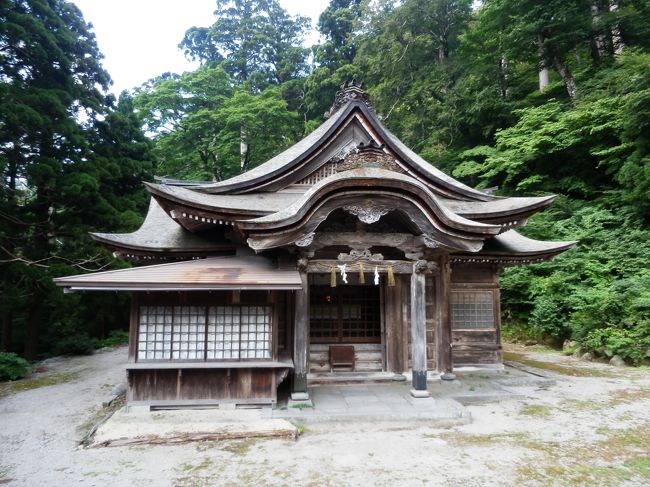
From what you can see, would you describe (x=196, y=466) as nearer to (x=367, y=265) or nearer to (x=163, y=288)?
(x=163, y=288)

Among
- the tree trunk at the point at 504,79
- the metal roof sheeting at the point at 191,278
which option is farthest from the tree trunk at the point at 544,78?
the metal roof sheeting at the point at 191,278

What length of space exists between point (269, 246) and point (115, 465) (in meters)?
3.87

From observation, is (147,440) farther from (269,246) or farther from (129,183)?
(129,183)

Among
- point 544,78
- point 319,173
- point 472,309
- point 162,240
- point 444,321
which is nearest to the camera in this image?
point 444,321

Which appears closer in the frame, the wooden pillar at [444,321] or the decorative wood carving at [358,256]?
the decorative wood carving at [358,256]

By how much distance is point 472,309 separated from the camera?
10.2 meters

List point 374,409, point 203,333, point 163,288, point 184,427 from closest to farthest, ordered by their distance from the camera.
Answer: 1. point 184,427
2. point 163,288
3. point 374,409
4. point 203,333

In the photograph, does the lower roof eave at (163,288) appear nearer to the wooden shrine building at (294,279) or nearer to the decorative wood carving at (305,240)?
the wooden shrine building at (294,279)

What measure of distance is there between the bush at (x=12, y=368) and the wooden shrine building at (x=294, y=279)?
18.2ft

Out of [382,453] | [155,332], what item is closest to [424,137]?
[155,332]

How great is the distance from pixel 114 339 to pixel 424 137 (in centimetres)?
2050

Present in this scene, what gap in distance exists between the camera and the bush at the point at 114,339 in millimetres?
17280

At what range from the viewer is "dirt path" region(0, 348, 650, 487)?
15.9 ft

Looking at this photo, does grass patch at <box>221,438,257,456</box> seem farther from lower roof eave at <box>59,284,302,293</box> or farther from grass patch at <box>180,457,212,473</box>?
lower roof eave at <box>59,284,302,293</box>
